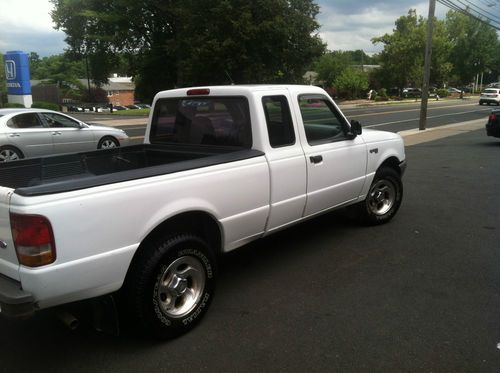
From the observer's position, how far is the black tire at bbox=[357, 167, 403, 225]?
5.64 metres

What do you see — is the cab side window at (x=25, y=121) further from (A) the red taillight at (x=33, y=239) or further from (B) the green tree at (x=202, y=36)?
(B) the green tree at (x=202, y=36)

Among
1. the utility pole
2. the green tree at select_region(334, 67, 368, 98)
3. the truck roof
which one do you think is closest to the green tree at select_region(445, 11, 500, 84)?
the green tree at select_region(334, 67, 368, 98)

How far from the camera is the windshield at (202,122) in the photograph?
4199mm

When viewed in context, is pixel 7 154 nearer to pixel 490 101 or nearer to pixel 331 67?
pixel 490 101

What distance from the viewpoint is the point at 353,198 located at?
5.25m

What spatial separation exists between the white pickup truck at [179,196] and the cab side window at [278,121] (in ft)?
0.03

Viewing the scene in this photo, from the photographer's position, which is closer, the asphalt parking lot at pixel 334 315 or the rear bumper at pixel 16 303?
the rear bumper at pixel 16 303

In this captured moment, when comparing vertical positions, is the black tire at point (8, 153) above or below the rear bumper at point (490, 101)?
below

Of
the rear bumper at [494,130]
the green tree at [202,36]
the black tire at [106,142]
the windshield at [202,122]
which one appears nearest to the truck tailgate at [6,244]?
the windshield at [202,122]

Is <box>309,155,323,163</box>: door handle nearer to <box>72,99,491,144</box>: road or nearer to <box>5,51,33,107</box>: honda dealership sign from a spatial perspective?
<box>72,99,491,144</box>: road

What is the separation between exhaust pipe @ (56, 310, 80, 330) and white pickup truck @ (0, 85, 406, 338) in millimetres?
181

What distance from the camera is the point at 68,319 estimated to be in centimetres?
289

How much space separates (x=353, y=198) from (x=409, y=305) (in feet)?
5.59

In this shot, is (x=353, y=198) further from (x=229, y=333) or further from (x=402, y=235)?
(x=229, y=333)
